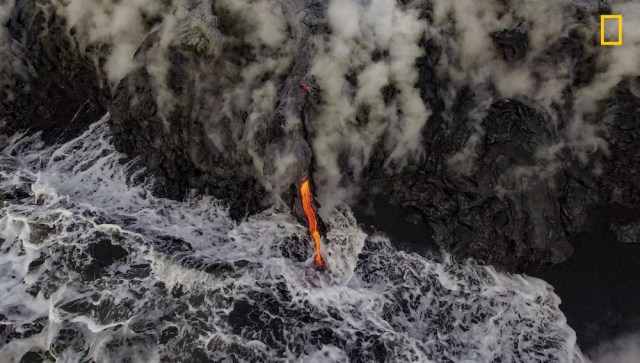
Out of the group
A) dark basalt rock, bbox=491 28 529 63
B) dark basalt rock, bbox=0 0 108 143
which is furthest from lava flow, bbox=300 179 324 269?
dark basalt rock, bbox=0 0 108 143

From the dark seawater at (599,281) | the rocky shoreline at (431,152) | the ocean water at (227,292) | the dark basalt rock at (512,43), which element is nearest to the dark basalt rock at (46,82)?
the rocky shoreline at (431,152)

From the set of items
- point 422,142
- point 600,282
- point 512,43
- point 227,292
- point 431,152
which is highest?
point 512,43

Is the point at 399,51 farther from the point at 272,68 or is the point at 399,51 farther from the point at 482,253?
the point at 482,253

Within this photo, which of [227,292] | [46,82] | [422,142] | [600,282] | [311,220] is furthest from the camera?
[46,82]

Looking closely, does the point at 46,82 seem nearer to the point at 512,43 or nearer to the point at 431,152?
the point at 431,152

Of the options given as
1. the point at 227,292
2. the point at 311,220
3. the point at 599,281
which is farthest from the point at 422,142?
the point at 227,292

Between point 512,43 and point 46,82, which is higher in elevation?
point 46,82

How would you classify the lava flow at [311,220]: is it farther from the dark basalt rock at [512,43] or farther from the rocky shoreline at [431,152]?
the dark basalt rock at [512,43]

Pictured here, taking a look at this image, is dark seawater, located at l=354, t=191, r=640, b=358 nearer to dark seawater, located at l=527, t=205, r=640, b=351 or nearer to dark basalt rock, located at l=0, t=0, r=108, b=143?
dark seawater, located at l=527, t=205, r=640, b=351
